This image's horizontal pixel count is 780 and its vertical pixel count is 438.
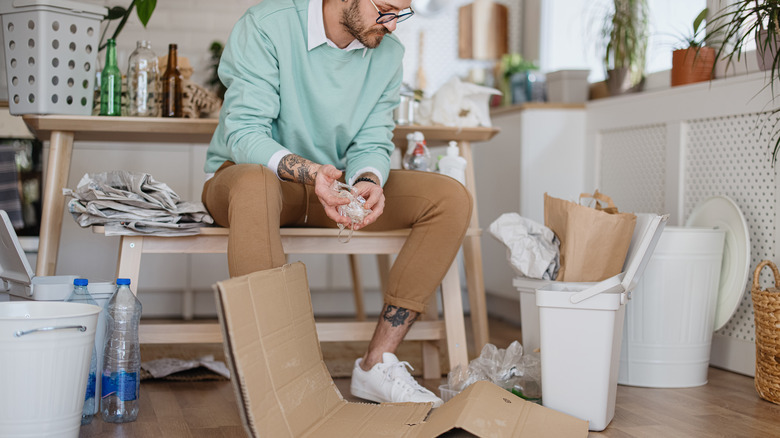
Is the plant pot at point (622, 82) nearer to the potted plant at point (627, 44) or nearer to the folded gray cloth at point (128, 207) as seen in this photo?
the potted plant at point (627, 44)

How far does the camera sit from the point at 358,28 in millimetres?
1973

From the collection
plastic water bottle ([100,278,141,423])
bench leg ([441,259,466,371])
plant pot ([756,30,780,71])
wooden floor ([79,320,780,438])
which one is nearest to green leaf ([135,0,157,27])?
plastic water bottle ([100,278,141,423])

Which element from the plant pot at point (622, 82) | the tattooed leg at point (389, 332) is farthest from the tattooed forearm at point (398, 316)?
the plant pot at point (622, 82)

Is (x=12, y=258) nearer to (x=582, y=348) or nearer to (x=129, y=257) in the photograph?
(x=129, y=257)

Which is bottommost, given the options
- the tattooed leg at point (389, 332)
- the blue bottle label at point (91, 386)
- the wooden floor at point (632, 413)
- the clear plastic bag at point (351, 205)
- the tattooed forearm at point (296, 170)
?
the wooden floor at point (632, 413)

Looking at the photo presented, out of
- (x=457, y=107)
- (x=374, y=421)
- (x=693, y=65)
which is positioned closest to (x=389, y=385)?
(x=374, y=421)

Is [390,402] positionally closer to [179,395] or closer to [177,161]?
[179,395]

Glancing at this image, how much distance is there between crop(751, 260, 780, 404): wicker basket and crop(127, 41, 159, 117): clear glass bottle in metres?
1.82

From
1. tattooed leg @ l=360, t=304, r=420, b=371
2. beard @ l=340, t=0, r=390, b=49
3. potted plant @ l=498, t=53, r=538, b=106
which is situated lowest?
tattooed leg @ l=360, t=304, r=420, b=371

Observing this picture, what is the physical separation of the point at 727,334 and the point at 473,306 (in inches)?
32.3

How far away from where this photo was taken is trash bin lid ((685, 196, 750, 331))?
2367mm

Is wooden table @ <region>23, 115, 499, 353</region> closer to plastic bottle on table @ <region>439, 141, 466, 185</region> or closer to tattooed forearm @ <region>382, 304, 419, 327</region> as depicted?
plastic bottle on table @ <region>439, 141, 466, 185</region>

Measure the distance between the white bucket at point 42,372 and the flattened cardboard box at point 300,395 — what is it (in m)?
0.34

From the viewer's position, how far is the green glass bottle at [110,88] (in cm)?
234
